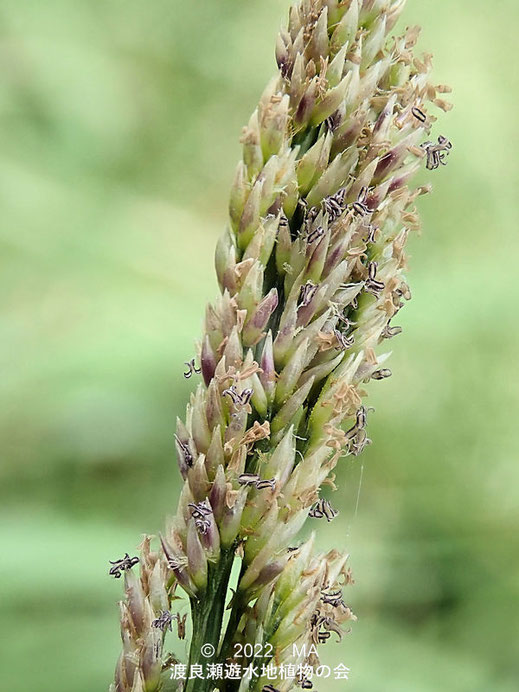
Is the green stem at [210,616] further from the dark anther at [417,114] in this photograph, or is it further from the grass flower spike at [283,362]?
the dark anther at [417,114]

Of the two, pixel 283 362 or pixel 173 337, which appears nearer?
pixel 283 362

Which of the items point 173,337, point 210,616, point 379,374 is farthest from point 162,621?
point 173,337

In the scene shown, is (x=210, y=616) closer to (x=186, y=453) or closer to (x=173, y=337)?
(x=186, y=453)

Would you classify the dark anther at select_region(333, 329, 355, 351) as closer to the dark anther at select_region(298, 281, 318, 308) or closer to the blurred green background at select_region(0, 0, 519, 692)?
the dark anther at select_region(298, 281, 318, 308)

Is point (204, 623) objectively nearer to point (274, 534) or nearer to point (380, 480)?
point (274, 534)

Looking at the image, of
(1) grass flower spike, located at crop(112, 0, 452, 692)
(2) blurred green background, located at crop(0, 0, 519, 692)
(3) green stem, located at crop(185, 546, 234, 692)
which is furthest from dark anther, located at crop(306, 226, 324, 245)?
(2) blurred green background, located at crop(0, 0, 519, 692)

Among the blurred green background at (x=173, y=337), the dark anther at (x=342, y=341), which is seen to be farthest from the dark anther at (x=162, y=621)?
the blurred green background at (x=173, y=337)

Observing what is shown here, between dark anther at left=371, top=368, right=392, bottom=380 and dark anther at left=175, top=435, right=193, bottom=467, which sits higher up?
dark anther at left=371, top=368, right=392, bottom=380
